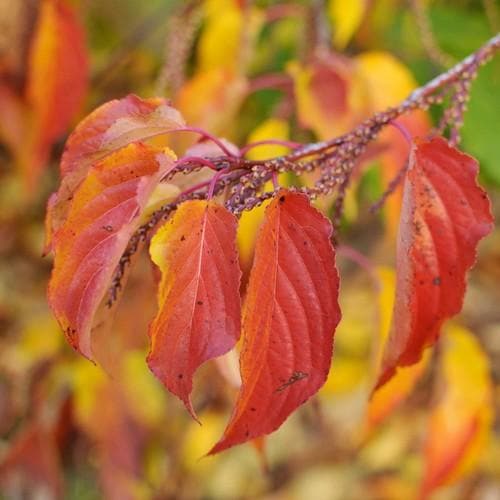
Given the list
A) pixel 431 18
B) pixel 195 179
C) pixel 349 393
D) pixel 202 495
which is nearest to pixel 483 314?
pixel 349 393

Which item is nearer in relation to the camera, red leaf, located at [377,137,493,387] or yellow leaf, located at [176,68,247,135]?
red leaf, located at [377,137,493,387]

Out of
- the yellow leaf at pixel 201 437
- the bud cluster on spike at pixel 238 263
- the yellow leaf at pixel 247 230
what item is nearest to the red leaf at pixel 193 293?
the bud cluster on spike at pixel 238 263

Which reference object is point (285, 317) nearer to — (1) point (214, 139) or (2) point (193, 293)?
(2) point (193, 293)

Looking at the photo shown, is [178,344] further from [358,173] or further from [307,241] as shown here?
[358,173]

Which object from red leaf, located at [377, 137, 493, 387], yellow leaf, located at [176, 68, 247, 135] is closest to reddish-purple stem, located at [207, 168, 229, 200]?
red leaf, located at [377, 137, 493, 387]

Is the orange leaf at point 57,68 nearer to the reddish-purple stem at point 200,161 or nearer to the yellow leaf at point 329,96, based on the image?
the yellow leaf at point 329,96

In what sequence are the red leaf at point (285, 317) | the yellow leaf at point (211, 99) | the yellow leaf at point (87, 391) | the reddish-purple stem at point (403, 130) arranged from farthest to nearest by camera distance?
Result: the yellow leaf at point (87, 391), the yellow leaf at point (211, 99), the reddish-purple stem at point (403, 130), the red leaf at point (285, 317)

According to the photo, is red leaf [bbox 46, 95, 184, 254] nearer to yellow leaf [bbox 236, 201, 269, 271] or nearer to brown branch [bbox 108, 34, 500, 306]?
brown branch [bbox 108, 34, 500, 306]
